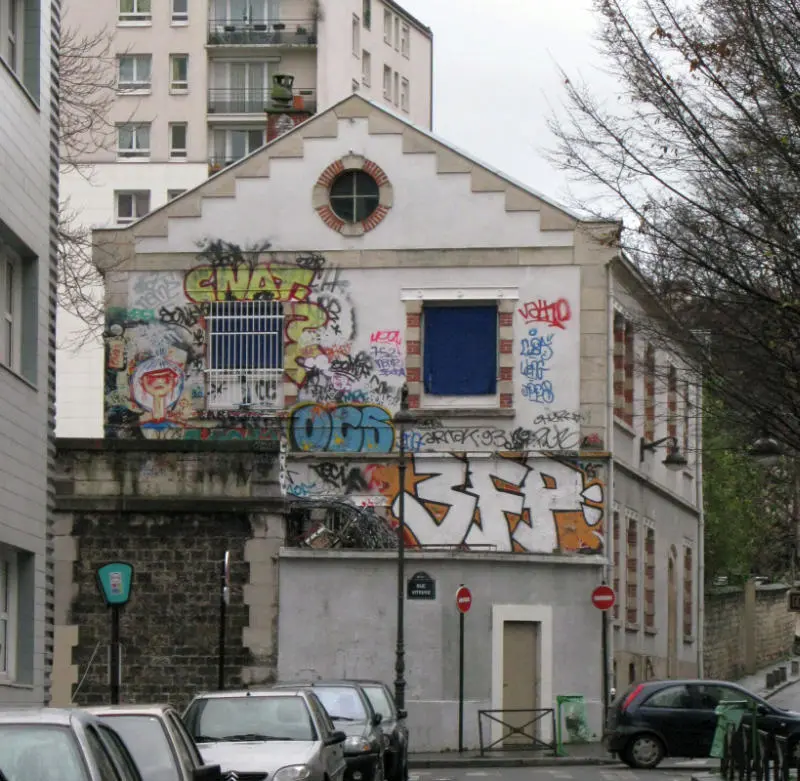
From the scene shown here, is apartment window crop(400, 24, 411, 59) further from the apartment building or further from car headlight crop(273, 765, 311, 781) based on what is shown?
car headlight crop(273, 765, 311, 781)

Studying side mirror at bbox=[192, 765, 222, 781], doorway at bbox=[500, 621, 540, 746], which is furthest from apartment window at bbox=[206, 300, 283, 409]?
side mirror at bbox=[192, 765, 222, 781]

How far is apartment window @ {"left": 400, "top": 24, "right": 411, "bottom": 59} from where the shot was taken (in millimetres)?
89938

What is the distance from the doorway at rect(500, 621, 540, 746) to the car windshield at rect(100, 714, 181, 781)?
22085mm

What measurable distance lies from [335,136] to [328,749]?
872 inches

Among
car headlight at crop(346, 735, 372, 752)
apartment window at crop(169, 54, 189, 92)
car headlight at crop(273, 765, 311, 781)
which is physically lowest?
car headlight at crop(346, 735, 372, 752)

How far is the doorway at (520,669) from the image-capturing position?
36562 mm

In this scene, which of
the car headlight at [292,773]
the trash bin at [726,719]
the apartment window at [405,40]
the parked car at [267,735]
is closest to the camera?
the car headlight at [292,773]

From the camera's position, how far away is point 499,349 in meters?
39.3

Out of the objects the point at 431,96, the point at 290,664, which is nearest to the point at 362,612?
the point at 290,664

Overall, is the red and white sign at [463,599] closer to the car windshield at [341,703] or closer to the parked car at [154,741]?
the car windshield at [341,703]

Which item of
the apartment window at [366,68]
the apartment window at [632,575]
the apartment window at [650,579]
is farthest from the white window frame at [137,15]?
the apartment window at [632,575]

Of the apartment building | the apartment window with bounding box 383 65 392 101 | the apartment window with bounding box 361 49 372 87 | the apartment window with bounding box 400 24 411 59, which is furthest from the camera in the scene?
the apartment window with bounding box 400 24 411 59

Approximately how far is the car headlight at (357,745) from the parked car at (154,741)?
7980mm

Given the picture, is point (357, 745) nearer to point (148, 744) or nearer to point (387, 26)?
point (148, 744)
